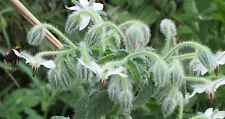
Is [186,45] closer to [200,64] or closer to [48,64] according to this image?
[200,64]

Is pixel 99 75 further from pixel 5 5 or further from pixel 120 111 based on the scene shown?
pixel 5 5

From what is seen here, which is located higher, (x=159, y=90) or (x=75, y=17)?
(x=75, y=17)

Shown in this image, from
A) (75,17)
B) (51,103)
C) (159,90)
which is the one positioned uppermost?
(75,17)

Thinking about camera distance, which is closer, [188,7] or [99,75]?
[99,75]

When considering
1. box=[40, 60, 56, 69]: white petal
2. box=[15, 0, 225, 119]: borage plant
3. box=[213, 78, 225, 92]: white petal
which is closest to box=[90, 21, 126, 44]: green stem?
box=[15, 0, 225, 119]: borage plant

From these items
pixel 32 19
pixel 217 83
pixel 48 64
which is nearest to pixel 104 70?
pixel 48 64

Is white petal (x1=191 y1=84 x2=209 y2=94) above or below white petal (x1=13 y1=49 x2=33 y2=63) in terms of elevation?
below

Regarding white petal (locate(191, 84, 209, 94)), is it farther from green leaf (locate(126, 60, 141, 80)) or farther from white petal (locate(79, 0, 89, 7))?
white petal (locate(79, 0, 89, 7))

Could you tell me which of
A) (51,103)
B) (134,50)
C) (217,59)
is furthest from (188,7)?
(134,50)
